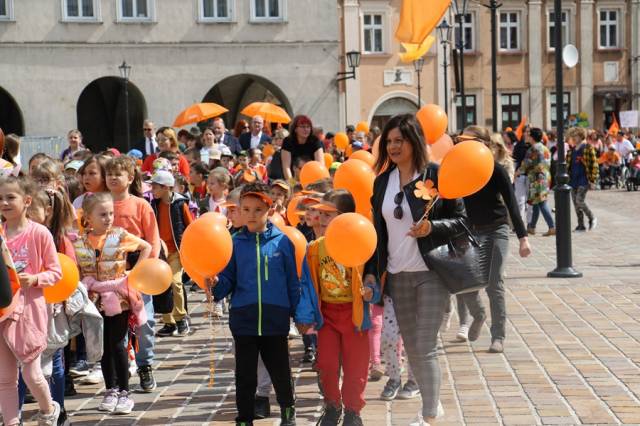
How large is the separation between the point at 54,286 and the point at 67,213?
0.96m

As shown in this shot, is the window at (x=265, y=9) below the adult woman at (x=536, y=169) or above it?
above

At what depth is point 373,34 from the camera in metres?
45.8

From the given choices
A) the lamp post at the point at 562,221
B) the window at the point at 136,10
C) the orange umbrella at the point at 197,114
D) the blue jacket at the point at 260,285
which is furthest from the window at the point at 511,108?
the blue jacket at the point at 260,285

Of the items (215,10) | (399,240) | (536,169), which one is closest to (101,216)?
(399,240)

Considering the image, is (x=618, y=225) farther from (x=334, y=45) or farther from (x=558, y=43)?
(x=334, y=45)

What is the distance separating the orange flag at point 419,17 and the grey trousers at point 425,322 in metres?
5.57

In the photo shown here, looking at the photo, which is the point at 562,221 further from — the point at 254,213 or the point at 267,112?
the point at 267,112

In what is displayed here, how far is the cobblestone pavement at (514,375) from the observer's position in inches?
278

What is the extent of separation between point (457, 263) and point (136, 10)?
30151 mm

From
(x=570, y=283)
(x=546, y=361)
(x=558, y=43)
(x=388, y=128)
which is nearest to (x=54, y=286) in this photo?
(x=388, y=128)

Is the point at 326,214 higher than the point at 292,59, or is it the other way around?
the point at 292,59

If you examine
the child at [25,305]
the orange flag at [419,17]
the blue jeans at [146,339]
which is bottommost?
the blue jeans at [146,339]

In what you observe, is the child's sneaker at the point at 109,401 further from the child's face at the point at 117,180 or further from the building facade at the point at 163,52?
the building facade at the point at 163,52

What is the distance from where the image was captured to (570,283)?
12734 millimetres
